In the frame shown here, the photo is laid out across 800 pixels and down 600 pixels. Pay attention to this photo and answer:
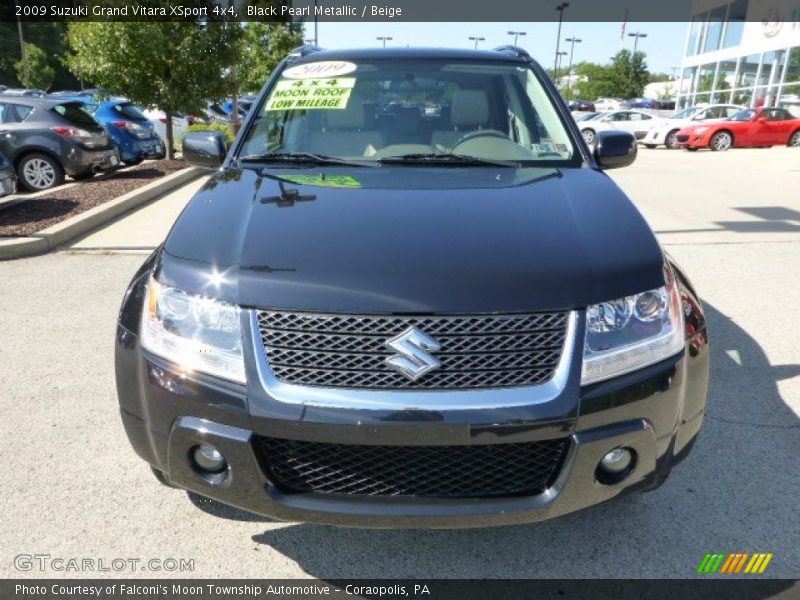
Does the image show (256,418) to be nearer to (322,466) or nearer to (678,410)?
(322,466)

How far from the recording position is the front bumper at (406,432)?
6.15 ft

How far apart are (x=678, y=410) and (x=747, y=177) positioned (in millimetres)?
13561

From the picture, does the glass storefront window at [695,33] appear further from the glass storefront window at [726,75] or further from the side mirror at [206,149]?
the side mirror at [206,149]

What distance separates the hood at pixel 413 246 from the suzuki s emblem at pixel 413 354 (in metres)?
0.09

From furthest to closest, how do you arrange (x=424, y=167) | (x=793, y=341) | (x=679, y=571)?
(x=793, y=341), (x=424, y=167), (x=679, y=571)

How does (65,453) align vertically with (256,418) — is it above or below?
below

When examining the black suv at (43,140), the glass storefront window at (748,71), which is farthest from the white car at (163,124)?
the glass storefront window at (748,71)

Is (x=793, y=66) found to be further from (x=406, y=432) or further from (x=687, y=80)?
(x=406, y=432)

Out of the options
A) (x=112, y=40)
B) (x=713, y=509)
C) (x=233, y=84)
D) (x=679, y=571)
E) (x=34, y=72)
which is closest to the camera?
(x=679, y=571)

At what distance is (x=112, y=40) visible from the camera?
1264 cm

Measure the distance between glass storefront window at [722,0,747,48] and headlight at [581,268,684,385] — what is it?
36484 millimetres

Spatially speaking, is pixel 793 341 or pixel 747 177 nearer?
pixel 793 341

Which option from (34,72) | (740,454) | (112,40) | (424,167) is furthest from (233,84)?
(34,72)

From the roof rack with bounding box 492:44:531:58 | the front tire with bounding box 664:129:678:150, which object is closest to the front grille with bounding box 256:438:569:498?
the roof rack with bounding box 492:44:531:58
